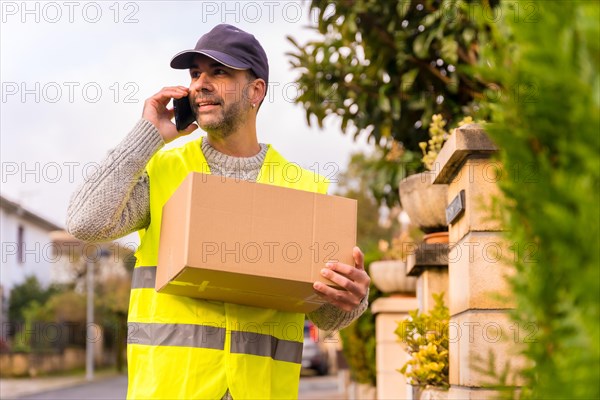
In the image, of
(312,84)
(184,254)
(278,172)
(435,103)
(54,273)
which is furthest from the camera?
(54,273)

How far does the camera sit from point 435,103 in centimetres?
867

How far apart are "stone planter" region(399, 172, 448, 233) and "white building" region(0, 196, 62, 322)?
30259mm

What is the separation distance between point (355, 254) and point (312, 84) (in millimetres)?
6543

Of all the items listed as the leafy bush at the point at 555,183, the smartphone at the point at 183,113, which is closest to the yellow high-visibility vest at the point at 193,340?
the smartphone at the point at 183,113

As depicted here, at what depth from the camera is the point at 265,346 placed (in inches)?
121

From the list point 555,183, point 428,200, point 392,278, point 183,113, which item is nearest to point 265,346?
point 183,113

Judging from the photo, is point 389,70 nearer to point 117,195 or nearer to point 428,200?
point 428,200

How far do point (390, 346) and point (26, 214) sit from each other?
34535 mm

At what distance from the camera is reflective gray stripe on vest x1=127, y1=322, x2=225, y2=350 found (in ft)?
9.53

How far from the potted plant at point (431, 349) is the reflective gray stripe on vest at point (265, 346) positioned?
1.64 meters

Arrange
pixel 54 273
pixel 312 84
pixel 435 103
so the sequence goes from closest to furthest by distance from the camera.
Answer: pixel 435 103 → pixel 312 84 → pixel 54 273

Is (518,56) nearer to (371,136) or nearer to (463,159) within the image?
(463,159)

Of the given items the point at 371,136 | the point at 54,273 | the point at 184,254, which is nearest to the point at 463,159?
the point at 184,254

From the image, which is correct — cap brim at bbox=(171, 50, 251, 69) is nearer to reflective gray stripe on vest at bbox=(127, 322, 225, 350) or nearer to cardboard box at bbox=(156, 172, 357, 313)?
cardboard box at bbox=(156, 172, 357, 313)
